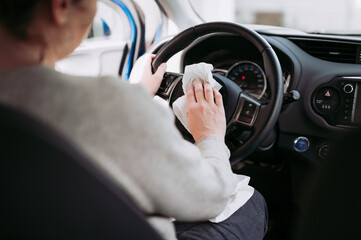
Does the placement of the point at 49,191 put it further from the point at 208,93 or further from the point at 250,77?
the point at 250,77

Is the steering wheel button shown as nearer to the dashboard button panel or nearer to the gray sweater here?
the dashboard button panel

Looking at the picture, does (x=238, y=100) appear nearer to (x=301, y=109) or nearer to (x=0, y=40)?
(x=301, y=109)

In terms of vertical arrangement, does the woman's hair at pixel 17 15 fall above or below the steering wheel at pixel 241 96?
above

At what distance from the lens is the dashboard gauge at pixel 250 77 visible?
1.50m

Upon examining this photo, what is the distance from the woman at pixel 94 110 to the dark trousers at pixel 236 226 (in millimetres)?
355

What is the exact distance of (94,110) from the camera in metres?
0.55

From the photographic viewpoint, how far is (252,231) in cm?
108

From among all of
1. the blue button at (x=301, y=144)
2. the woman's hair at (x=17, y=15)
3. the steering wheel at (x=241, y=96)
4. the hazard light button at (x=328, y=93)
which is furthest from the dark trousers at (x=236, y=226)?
the woman's hair at (x=17, y=15)

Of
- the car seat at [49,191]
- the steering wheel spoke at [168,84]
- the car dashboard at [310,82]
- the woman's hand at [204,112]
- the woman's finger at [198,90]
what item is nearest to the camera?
the car seat at [49,191]

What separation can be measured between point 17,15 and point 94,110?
0.18 meters

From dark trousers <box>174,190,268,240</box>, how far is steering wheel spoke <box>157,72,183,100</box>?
17.7 inches

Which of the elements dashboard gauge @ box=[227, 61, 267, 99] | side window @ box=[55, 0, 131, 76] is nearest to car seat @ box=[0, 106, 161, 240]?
dashboard gauge @ box=[227, 61, 267, 99]

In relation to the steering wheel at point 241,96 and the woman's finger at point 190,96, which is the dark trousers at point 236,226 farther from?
the woman's finger at point 190,96

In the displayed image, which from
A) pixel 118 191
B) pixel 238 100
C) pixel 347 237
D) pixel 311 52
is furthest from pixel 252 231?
pixel 311 52
